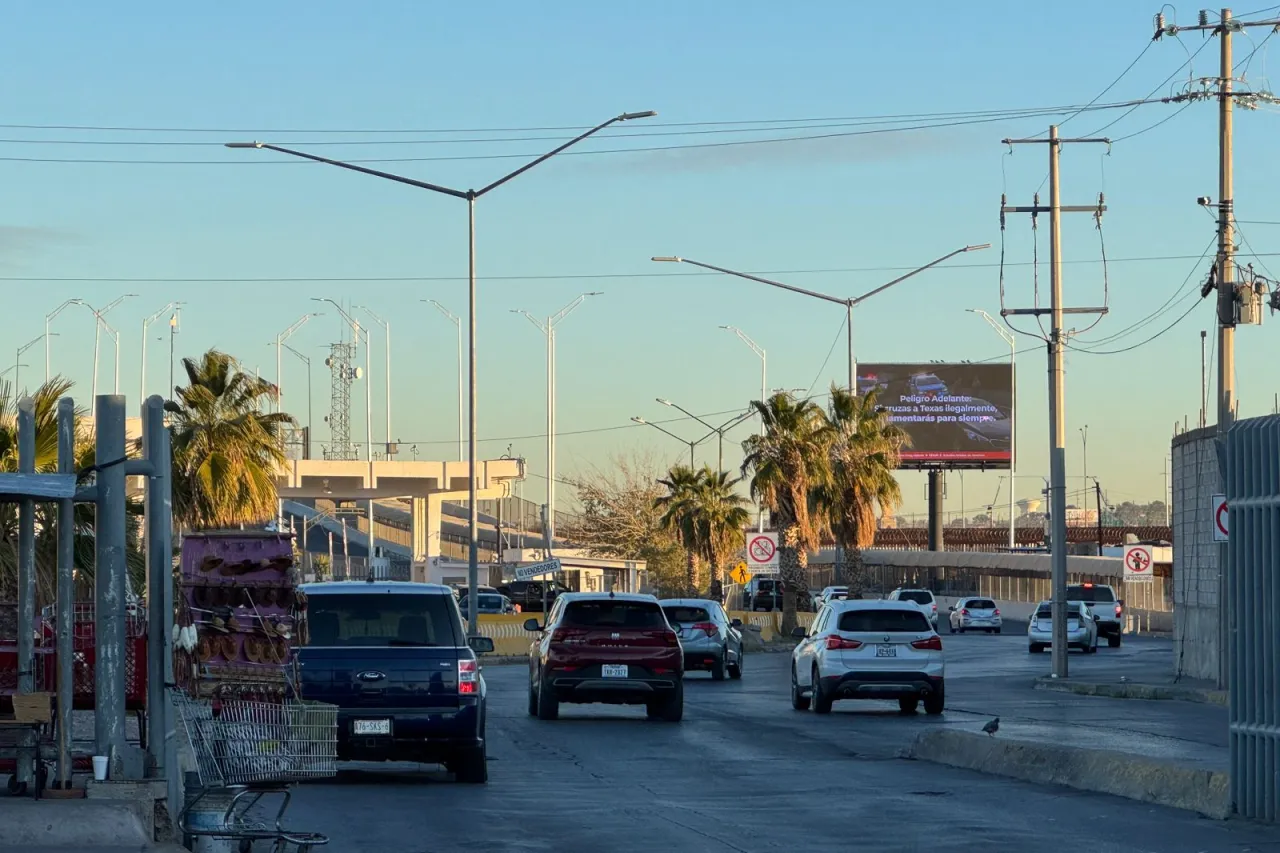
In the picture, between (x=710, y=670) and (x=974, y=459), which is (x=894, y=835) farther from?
(x=974, y=459)

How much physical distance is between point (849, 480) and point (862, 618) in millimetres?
40299

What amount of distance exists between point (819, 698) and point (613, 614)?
358 cm

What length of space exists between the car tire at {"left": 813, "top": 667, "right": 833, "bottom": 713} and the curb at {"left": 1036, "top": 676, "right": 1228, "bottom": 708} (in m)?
6.11

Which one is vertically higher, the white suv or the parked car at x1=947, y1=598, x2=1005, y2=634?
the white suv

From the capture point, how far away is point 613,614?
27375 mm

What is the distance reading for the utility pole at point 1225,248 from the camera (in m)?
30.6

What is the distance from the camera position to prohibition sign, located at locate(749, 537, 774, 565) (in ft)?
168

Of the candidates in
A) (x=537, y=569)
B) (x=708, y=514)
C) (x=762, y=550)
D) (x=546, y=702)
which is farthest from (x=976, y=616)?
(x=546, y=702)

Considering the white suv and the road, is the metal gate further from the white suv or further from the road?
the white suv

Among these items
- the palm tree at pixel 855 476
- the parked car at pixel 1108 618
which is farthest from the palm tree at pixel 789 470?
the parked car at pixel 1108 618

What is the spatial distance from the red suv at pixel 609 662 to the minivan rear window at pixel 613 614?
0.04 ft

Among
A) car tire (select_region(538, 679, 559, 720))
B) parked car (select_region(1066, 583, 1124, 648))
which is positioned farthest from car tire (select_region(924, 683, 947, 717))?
parked car (select_region(1066, 583, 1124, 648))

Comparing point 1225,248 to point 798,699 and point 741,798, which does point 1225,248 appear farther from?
point 741,798

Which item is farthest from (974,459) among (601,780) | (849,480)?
(601,780)
